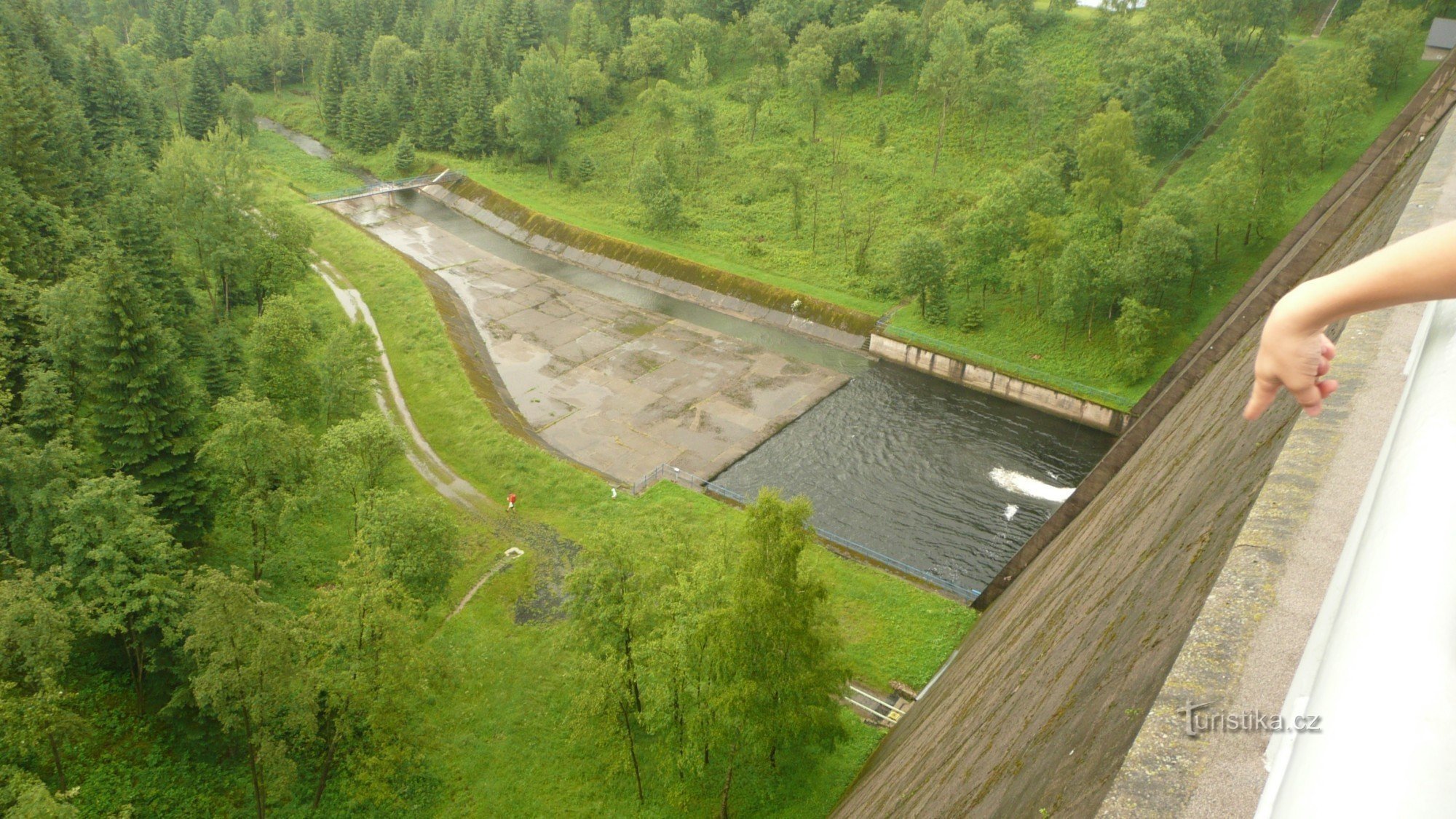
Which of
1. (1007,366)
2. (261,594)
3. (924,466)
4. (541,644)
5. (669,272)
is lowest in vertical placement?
(261,594)

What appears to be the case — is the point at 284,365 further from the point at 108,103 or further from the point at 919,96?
the point at 919,96

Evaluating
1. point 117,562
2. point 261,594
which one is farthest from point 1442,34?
point 117,562

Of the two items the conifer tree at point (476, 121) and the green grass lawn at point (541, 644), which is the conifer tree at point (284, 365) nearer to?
the green grass lawn at point (541, 644)

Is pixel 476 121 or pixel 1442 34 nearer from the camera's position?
A: pixel 1442 34

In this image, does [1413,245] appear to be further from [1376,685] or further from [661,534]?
[661,534]

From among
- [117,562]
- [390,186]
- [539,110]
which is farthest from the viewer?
[390,186]

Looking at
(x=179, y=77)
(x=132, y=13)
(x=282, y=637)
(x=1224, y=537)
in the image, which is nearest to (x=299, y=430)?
(x=282, y=637)

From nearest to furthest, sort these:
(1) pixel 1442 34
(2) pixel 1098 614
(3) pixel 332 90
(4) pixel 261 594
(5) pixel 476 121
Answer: (2) pixel 1098 614, (4) pixel 261 594, (1) pixel 1442 34, (5) pixel 476 121, (3) pixel 332 90

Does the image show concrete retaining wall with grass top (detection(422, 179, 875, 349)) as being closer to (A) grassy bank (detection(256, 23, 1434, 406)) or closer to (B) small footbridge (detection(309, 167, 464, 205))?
(A) grassy bank (detection(256, 23, 1434, 406))
